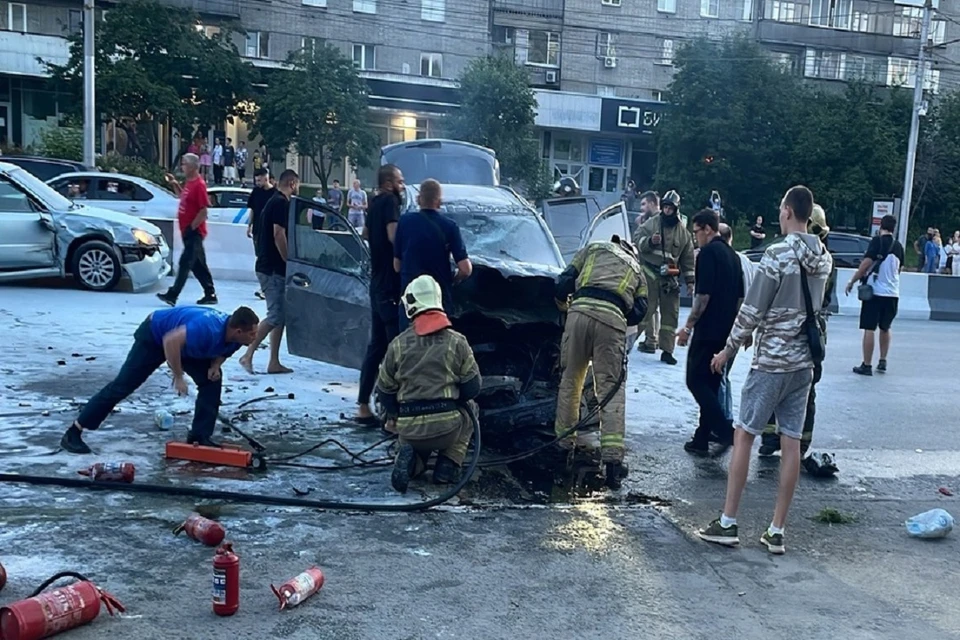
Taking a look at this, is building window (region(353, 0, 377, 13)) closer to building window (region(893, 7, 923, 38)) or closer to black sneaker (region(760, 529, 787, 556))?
building window (region(893, 7, 923, 38))

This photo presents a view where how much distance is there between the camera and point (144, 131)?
113 ft

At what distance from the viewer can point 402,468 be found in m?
6.04

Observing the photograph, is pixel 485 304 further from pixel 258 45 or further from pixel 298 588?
pixel 258 45

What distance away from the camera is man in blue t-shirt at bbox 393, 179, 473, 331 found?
23.5 ft

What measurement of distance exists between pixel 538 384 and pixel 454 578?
3.27 meters

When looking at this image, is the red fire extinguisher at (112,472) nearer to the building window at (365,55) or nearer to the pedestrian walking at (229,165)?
the pedestrian walking at (229,165)

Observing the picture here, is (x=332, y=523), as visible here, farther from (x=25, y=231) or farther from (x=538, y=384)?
(x=25, y=231)

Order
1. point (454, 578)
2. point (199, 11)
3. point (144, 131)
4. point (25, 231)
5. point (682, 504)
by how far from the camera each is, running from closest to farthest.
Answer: point (454, 578), point (682, 504), point (25, 231), point (144, 131), point (199, 11)

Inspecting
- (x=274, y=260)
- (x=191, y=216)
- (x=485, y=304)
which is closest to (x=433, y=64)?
(x=191, y=216)

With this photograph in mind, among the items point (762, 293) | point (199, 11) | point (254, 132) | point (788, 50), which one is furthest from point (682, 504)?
point (788, 50)

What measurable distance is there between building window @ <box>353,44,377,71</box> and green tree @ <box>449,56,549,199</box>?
30.6ft

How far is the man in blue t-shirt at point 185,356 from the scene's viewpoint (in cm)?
612

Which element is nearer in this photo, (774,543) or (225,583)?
(225,583)

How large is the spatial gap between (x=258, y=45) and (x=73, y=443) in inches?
1507
